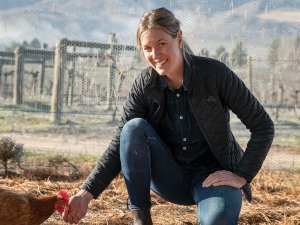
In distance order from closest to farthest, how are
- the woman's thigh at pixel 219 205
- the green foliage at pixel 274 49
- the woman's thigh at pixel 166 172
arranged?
the woman's thigh at pixel 219 205 → the woman's thigh at pixel 166 172 → the green foliage at pixel 274 49

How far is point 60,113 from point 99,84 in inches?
21.9

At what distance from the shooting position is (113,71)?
10.0ft

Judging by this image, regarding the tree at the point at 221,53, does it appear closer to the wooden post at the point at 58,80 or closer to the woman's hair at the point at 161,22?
the woman's hair at the point at 161,22

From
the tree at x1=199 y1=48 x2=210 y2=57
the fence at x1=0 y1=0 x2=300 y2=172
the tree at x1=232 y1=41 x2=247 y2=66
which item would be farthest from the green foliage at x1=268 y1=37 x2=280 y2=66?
the tree at x1=199 y1=48 x2=210 y2=57

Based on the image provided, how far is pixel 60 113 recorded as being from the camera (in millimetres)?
3125

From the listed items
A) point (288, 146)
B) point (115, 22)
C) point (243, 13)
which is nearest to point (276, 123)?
point (288, 146)

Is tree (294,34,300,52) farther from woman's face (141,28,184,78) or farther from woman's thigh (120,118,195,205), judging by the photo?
woman's thigh (120,118,195,205)

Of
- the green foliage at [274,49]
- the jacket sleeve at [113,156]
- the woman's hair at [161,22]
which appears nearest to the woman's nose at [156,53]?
the woman's hair at [161,22]

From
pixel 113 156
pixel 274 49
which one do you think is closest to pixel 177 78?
pixel 113 156

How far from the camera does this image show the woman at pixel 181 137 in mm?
1367

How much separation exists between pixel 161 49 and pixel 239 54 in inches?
69.8

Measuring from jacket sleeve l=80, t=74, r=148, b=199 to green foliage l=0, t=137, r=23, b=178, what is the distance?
1703 millimetres

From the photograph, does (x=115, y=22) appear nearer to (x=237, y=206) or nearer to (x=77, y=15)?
(x=77, y=15)

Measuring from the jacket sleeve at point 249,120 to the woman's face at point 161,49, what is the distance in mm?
258
